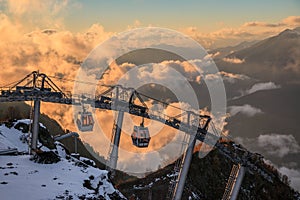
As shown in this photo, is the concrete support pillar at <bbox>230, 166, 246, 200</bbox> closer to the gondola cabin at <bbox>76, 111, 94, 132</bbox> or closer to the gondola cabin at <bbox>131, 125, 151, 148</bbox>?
the gondola cabin at <bbox>131, 125, 151, 148</bbox>

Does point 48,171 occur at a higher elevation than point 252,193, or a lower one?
higher

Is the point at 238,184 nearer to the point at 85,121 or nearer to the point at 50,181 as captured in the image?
the point at 85,121

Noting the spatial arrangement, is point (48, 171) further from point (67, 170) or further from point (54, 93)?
point (54, 93)

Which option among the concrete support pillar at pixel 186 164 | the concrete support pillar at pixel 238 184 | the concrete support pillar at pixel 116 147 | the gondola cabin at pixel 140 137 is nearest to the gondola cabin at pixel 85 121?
the concrete support pillar at pixel 116 147

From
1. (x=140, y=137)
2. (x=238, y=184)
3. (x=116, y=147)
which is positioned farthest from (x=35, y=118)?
(x=238, y=184)

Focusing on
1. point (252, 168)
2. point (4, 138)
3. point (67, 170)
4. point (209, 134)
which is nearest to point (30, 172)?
point (67, 170)

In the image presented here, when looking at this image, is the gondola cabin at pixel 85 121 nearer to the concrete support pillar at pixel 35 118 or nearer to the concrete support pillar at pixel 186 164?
the concrete support pillar at pixel 35 118
